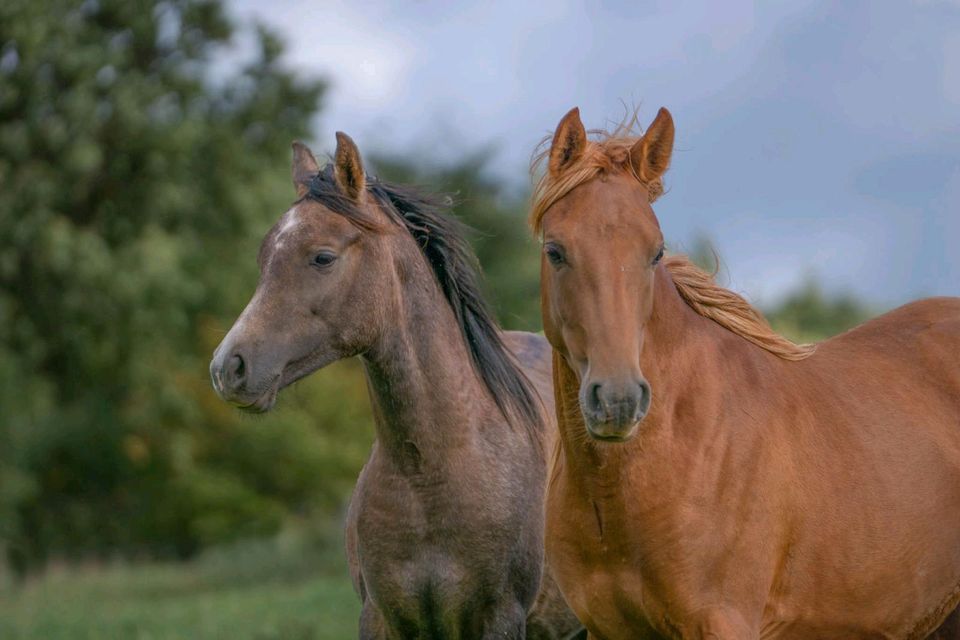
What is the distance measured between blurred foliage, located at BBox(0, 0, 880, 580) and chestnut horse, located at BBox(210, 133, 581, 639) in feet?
44.2

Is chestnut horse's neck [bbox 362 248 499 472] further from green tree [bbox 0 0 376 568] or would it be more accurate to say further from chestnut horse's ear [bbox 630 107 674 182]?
green tree [bbox 0 0 376 568]

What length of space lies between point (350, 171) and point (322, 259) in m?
0.46

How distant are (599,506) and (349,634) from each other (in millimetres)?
8160

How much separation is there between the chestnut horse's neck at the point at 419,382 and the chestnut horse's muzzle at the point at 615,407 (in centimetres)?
165

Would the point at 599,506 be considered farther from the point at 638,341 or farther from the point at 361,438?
the point at 361,438

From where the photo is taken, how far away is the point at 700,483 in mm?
4324

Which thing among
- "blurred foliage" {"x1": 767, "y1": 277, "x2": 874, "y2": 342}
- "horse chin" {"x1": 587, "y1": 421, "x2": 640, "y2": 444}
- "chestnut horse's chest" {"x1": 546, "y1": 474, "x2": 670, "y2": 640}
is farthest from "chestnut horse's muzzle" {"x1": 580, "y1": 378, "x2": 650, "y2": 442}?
"blurred foliage" {"x1": 767, "y1": 277, "x2": 874, "y2": 342}

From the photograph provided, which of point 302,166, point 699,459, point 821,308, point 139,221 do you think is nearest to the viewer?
point 699,459

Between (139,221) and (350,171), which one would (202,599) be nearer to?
(139,221)

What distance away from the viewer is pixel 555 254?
4.26 m

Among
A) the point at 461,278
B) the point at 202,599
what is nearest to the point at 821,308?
the point at 202,599

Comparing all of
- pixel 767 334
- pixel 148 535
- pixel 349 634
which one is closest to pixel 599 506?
pixel 767 334

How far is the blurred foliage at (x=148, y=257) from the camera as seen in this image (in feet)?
70.1

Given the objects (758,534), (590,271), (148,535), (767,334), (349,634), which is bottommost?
(148,535)
